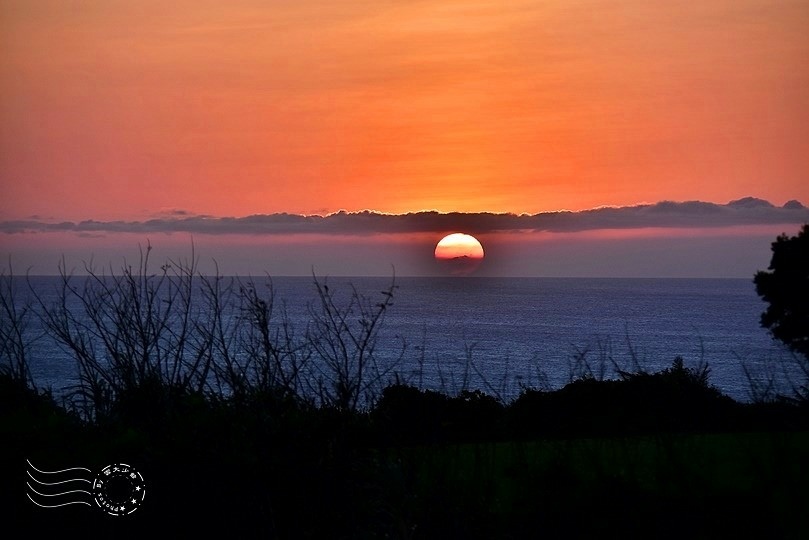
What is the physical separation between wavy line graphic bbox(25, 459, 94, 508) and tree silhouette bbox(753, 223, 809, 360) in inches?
292

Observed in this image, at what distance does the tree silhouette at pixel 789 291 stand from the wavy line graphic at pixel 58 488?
7.42 metres

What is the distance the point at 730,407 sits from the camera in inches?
399

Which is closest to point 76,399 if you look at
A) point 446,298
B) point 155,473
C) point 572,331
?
point 155,473

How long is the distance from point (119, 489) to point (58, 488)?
0.40 metres

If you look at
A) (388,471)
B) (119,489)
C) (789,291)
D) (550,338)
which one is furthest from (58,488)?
(550,338)

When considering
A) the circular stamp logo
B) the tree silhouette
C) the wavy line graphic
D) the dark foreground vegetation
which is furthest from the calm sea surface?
the wavy line graphic

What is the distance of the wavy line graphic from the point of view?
6.07m

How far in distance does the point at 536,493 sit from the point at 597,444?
3.62 feet

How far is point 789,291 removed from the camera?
1075 cm

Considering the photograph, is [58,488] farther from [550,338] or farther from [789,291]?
[550,338]

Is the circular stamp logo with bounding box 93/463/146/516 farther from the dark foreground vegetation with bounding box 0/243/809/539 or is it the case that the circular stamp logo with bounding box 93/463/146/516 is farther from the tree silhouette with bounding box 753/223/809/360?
the tree silhouette with bounding box 753/223/809/360

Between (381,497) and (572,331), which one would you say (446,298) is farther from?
(381,497)

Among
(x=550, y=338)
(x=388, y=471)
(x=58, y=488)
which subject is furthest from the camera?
(x=550, y=338)

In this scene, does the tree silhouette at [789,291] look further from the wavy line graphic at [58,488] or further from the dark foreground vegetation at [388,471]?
the wavy line graphic at [58,488]
